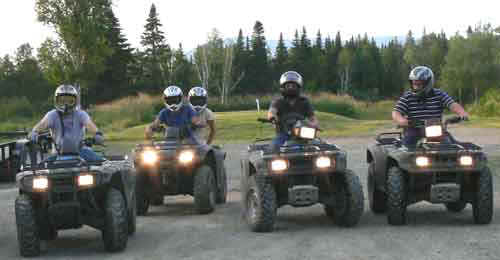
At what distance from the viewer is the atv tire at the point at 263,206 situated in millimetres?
10617

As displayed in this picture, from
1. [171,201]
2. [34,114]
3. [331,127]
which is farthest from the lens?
[34,114]

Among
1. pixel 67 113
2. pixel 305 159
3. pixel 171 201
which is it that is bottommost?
pixel 171 201

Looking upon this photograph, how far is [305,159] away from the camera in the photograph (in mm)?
10672

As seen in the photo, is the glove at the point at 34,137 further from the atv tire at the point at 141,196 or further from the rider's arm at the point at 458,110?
the rider's arm at the point at 458,110

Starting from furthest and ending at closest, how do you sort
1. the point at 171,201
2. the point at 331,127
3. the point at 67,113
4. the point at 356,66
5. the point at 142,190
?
1. the point at 356,66
2. the point at 331,127
3. the point at 171,201
4. the point at 142,190
5. the point at 67,113

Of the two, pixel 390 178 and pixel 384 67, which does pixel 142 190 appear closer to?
pixel 390 178

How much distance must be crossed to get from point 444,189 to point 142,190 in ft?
16.5

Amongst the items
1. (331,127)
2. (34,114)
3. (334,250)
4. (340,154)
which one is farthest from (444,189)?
(34,114)

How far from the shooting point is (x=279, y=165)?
10.6 metres

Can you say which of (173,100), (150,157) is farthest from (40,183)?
(173,100)

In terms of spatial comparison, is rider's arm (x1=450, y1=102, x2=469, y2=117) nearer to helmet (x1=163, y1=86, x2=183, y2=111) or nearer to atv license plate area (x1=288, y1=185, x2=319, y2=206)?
atv license plate area (x1=288, y1=185, x2=319, y2=206)

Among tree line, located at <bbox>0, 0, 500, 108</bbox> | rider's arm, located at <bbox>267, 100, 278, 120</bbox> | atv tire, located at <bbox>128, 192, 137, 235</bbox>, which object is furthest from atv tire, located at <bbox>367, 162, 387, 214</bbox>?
tree line, located at <bbox>0, 0, 500, 108</bbox>

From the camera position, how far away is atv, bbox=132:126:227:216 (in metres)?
13.0

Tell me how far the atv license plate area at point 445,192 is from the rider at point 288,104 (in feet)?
6.57
